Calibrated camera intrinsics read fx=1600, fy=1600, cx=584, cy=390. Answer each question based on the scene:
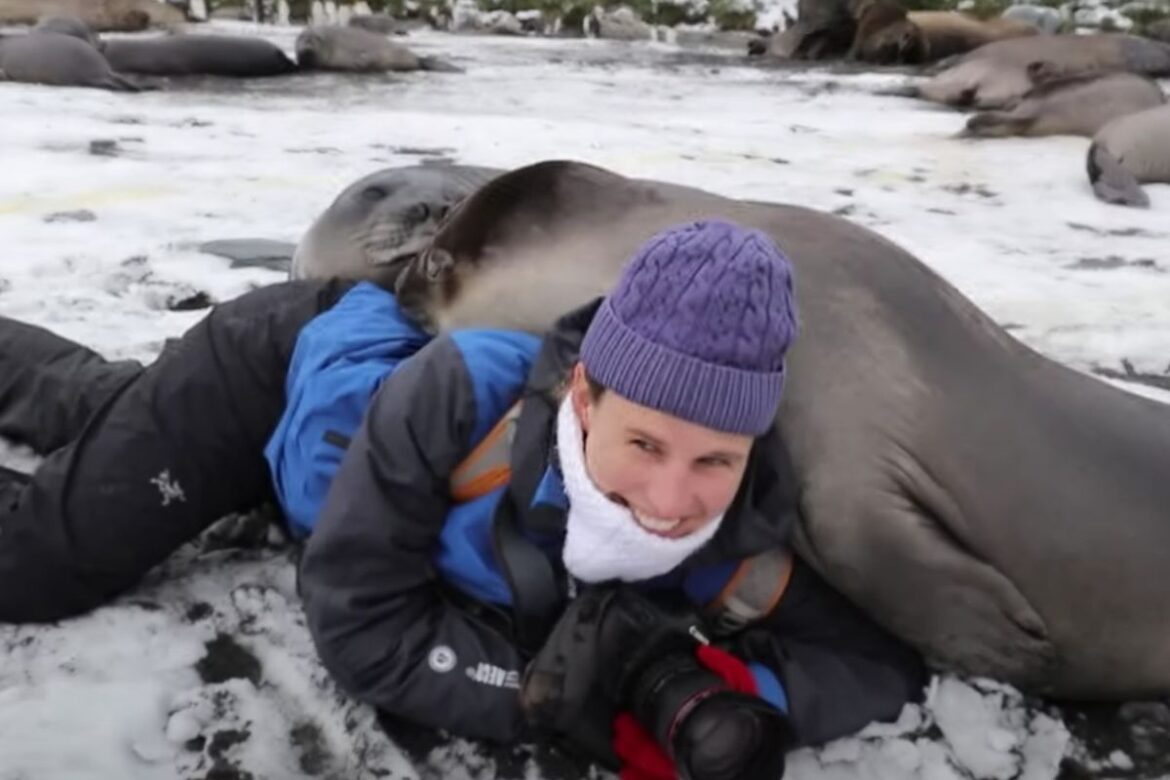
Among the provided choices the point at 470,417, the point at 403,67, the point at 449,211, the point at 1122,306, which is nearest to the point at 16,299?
the point at 449,211

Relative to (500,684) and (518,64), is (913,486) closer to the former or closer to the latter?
(500,684)

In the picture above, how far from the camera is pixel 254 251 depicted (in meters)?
4.12

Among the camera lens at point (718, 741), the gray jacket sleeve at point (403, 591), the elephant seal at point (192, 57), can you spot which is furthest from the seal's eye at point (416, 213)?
the elephant seal at point (192, 57)

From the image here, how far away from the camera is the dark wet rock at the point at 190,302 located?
360cm

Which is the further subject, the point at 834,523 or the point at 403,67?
the point at 403,67

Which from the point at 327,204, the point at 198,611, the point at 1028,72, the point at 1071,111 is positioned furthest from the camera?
the point at 1028,72

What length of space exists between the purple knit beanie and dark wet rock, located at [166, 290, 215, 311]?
2064mm

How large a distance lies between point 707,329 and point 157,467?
1.00 metres

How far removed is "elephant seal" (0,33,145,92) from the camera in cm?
814

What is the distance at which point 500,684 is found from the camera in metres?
1.95

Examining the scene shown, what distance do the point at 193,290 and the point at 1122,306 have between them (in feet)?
7.60

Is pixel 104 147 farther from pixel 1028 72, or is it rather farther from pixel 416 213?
pixel 1028 72

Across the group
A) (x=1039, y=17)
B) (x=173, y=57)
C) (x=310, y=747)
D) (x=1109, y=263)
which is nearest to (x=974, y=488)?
(x=310, y=747)

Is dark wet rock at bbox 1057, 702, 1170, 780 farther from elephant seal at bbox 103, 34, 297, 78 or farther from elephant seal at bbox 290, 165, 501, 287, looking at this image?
elephant seal at bbox 103, 34, 297, 78
